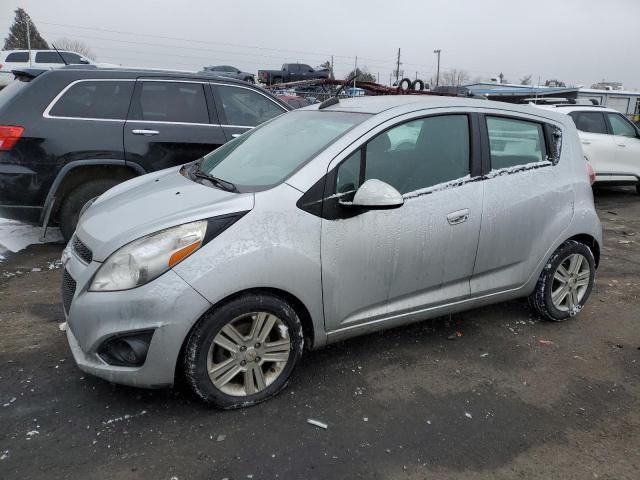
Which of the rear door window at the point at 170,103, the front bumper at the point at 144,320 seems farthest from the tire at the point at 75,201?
the front bumper at the point at 144,320

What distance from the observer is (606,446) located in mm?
2635

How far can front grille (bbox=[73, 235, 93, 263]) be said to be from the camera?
108 inches

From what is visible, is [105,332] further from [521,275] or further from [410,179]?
[521,275]

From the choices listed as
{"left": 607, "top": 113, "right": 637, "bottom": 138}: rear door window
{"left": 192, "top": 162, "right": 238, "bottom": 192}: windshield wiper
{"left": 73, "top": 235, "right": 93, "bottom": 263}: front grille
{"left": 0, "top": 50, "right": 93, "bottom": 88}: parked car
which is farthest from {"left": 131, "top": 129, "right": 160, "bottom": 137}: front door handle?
{"left": 0, "top": 50, "right": 93, "bottom": 88}: parked car

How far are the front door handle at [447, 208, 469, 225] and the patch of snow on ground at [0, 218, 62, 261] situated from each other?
14.5 ft

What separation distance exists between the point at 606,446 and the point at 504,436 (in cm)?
50

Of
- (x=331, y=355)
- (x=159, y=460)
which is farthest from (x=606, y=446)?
(x=159, y=460)

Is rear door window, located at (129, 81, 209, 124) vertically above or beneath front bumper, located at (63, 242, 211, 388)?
above

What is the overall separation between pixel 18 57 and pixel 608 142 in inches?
983

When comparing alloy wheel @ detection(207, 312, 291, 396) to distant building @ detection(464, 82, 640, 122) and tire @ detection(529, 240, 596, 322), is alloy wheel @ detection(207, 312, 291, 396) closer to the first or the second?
tire @ detection(529, 240, 596, 322)

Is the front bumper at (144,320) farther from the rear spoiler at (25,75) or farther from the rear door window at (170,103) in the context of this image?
the rear spoiler at (25,75)

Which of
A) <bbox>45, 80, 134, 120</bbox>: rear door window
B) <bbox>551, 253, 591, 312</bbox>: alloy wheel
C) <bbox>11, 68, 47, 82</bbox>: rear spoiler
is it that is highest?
<bbox>11, 68, 47, 82</bbox>: rear spoiler

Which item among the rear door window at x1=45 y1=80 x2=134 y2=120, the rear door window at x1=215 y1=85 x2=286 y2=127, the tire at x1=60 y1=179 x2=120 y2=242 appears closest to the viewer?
the rear door window at x1=45 y1=80 x2=134 y2=120

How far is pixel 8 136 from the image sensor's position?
470 centimetres
